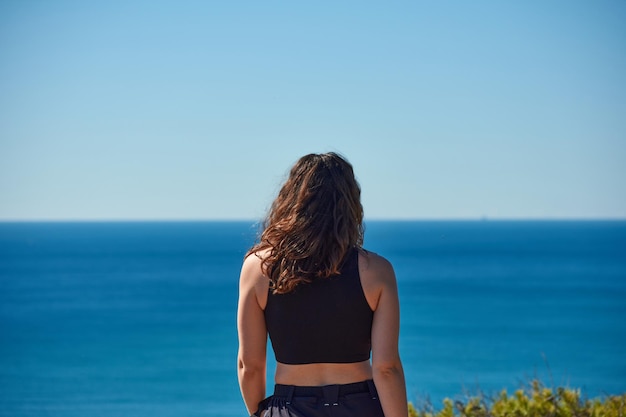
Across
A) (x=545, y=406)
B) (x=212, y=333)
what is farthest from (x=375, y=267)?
(x=212, y=333)

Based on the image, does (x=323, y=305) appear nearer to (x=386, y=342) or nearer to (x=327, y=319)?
(x=327, y=319)

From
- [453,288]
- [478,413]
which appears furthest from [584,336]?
[478,413]

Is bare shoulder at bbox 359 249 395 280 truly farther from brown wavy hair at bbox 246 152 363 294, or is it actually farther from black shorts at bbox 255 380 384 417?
black shorts at bbox 255 380 384 417

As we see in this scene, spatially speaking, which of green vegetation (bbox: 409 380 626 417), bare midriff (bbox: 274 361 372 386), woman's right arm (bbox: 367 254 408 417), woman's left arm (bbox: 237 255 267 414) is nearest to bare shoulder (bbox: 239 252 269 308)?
woman's left arm (bbox: 237 255 267 414)

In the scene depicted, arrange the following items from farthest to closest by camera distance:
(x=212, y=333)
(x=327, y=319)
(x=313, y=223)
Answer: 1. (x=212, y=333)
2. (x=313, y=223)
3. (x=327, y=319)

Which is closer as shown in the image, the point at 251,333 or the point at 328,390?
the point at 328,390

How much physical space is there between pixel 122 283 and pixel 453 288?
1089 inches

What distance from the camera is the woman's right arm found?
270 centimetres

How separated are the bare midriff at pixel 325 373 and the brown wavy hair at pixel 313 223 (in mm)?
297

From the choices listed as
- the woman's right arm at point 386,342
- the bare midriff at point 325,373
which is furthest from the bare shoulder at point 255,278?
the woman's right arm at point 386,342

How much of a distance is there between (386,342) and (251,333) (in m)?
0.51

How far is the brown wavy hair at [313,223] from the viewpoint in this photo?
2.73 m

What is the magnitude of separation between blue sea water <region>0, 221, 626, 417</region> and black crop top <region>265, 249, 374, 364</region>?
535mm

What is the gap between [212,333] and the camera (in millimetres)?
37719
